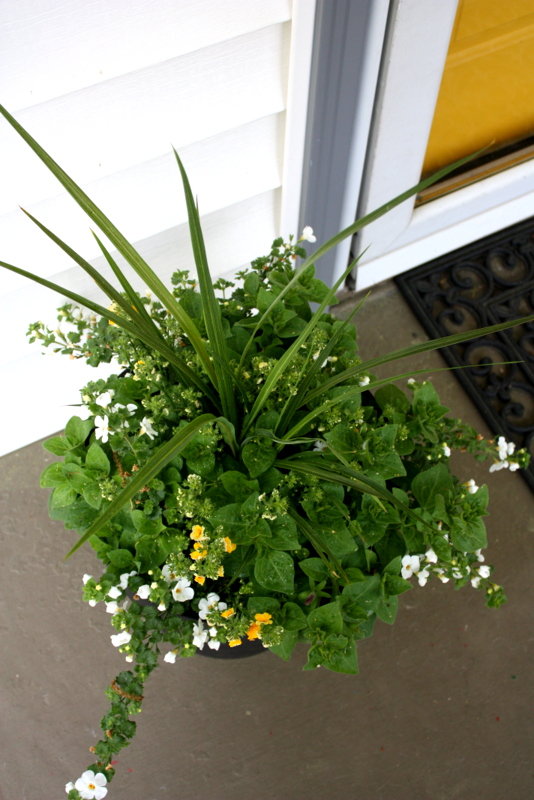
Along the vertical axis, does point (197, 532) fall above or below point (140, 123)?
below

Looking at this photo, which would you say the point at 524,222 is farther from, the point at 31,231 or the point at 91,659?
the point at 91,659

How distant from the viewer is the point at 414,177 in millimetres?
1191

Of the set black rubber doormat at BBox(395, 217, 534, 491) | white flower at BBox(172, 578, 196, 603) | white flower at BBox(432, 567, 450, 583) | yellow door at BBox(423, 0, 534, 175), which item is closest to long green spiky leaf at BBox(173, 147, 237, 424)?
white flower at BBox(172, 578, 196, 603)

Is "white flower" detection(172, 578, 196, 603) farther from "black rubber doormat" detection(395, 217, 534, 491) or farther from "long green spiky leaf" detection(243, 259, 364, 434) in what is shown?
"black rubber doormat" detection(395, 217, 534, 491)

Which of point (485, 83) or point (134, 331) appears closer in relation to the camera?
point (134, 331)

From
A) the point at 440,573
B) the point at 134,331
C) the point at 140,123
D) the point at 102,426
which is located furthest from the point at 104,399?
the point at 440,573

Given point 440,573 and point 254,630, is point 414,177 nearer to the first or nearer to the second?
point 440,573

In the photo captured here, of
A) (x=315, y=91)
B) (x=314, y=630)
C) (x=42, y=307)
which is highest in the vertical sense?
(x=315, y=91)

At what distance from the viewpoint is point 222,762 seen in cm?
118

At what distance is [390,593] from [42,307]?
2.34 feet

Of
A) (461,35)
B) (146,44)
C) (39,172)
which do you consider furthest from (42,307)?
(461,35)

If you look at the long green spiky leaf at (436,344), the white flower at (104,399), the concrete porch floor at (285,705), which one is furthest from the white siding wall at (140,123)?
the concrete porch floor at (285,705)

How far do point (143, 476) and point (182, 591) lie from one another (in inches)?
11.8

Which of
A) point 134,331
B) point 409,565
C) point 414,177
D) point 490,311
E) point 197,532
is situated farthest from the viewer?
point 490,311
